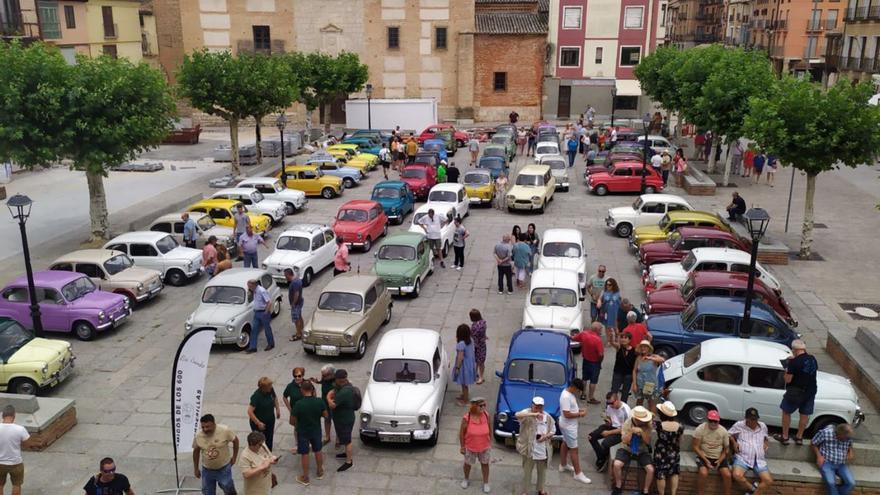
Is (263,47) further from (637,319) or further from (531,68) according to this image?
(637,319)

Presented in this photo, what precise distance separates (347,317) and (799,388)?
29.0 ft

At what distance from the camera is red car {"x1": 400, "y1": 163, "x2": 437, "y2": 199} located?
99.9 ft

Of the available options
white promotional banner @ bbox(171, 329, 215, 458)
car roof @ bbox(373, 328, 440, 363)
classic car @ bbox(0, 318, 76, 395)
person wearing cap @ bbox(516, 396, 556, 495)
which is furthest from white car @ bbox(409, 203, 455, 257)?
person wearing cap @ bbox(516, 396, 556, 495)

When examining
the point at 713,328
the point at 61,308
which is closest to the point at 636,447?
the point at 713,328

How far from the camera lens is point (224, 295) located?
17.0 meters

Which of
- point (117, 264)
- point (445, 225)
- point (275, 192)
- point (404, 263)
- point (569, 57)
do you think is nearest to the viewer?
point (117, 264)

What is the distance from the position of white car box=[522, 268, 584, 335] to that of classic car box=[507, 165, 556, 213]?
36.2 feet

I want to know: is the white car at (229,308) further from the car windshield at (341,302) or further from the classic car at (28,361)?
the classic car at (28,361)

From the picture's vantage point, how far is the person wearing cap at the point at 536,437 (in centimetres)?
1051

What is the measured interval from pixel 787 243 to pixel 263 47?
42069 mm

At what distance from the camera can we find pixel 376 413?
12.2 metres

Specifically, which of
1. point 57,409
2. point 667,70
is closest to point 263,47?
point 667,70

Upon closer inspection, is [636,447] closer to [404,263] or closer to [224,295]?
[404,263]

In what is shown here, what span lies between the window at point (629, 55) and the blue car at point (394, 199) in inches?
1310
